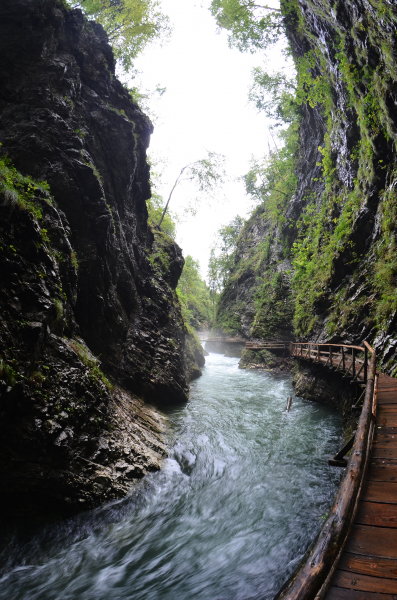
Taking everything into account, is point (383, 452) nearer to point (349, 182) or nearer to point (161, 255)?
point (161, 255)

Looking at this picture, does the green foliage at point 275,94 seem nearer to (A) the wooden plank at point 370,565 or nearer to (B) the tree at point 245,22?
(B) the tree at point 245,22

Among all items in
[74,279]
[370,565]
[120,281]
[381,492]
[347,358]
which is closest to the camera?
[370,565]

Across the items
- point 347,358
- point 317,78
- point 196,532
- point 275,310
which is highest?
point 317,78

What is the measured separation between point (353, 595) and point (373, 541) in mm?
713

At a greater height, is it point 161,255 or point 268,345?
point 161,255

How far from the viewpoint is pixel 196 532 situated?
530 cm

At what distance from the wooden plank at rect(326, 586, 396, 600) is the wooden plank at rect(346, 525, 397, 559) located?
44cm

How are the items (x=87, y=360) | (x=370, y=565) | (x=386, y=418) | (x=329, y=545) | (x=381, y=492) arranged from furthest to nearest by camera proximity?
1. (x=87, y=360)
2. (x=386, y=418)
3. (x=381, y=492)
4. (x=370, y=565)
5. (x=329, y=545)

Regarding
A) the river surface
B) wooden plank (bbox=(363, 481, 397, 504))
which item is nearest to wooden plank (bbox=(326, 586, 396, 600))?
wooden plank (bbox=(363, 481, 397, 504))

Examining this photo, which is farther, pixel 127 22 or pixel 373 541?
pixel 127 22

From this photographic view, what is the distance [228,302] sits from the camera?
3753 cm

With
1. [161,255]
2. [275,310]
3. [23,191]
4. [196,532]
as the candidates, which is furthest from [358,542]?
[275,310]

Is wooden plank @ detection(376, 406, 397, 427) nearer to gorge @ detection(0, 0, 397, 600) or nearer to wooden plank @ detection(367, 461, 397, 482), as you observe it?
wooden plank @ detection(367, 461, 397, 482)

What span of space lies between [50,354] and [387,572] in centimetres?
561
